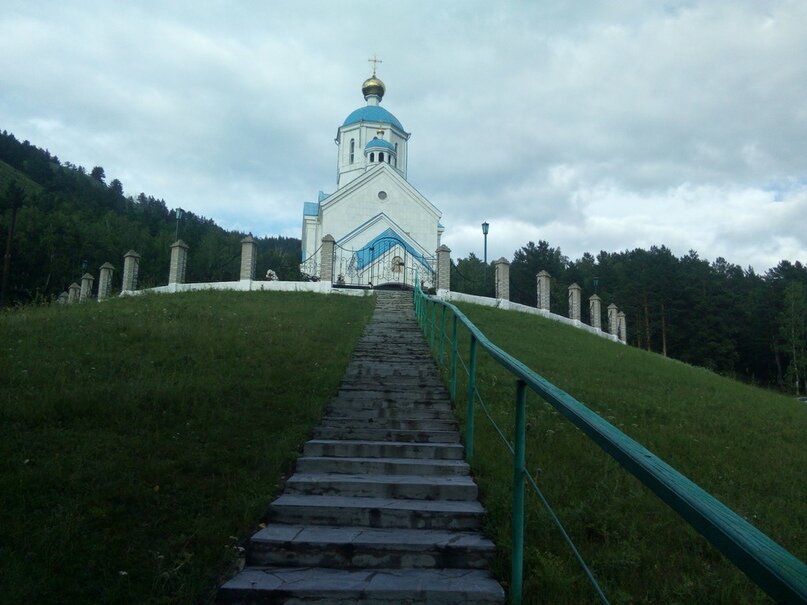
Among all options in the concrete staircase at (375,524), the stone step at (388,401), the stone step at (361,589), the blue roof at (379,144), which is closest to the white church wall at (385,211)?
the blue roof at (379,144)

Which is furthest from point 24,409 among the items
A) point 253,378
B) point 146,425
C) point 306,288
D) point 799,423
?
point 306,288

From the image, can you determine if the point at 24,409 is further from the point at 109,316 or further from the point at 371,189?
the point at 371,189

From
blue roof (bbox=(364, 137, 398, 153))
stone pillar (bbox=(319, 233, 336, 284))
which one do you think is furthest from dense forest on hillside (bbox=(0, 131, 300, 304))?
blue roof (bbox=(364, 137, 398, 153))

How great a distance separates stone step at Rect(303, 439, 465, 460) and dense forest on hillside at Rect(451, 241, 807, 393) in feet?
119

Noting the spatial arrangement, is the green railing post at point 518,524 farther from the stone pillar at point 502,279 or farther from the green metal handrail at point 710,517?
the stone pillar at point 502,279

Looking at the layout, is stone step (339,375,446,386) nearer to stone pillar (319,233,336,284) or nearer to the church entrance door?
stone pillar (319,233,336,284)

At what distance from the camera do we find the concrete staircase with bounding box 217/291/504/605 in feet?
10.7

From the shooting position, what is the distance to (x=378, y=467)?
16.2ft

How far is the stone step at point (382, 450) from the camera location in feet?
17.4

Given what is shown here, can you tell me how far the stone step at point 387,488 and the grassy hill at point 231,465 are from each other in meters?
0.16

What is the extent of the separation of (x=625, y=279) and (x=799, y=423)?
51.0 meters

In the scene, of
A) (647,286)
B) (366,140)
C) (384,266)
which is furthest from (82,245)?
(647,286)

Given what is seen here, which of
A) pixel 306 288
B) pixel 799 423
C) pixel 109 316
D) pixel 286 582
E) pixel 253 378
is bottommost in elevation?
pixel 286 582

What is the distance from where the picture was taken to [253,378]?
761 cm
